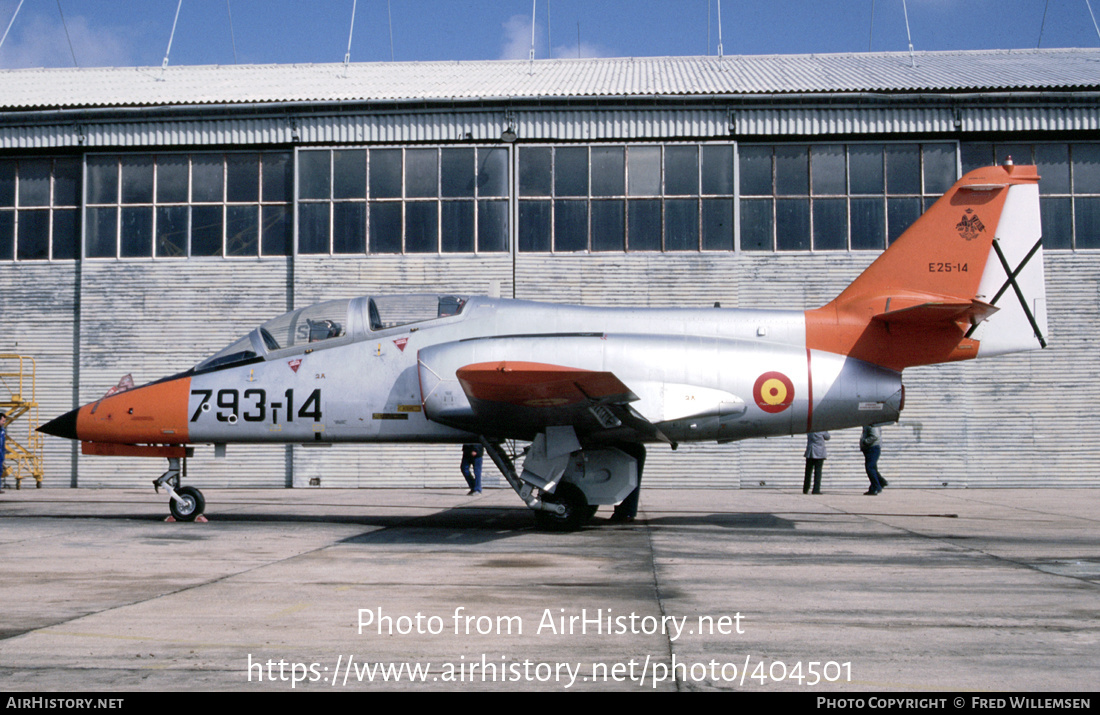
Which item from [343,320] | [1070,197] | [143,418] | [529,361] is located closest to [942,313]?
[529,361]

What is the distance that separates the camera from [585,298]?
22.5m

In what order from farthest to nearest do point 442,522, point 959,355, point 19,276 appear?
1. point 19,276
2. point 442,522
3. point 959,355

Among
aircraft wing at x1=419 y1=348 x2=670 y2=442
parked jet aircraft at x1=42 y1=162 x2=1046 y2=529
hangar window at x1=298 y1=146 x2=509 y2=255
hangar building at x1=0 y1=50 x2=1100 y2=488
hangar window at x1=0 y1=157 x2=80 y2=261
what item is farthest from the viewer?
hangar window at x1=0 y1=157 x2=80 y2=261

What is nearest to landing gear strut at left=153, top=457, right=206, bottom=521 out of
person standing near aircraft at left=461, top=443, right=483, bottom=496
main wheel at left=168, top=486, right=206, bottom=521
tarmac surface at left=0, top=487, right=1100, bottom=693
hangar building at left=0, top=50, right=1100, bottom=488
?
main wheel at left=168, top=486, right=206, bottom=521

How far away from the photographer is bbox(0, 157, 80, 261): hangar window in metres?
24.0

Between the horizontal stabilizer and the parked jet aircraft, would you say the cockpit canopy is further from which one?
the horizontal stabilizer

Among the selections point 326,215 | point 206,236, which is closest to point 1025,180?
point 326,215

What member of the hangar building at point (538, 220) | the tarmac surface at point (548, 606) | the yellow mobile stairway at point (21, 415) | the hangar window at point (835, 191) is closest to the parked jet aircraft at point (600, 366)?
the tarmac surface at point (548, 606)

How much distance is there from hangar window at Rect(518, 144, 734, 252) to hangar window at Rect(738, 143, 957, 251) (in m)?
0.76

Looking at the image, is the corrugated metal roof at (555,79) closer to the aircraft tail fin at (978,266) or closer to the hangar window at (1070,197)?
the hangar window at (1070,197)

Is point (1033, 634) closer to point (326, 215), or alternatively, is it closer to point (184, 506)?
point (184, 506)

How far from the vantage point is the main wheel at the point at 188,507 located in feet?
40.4

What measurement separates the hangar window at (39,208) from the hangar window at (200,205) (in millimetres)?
890

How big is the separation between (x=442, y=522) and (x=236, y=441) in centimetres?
325
